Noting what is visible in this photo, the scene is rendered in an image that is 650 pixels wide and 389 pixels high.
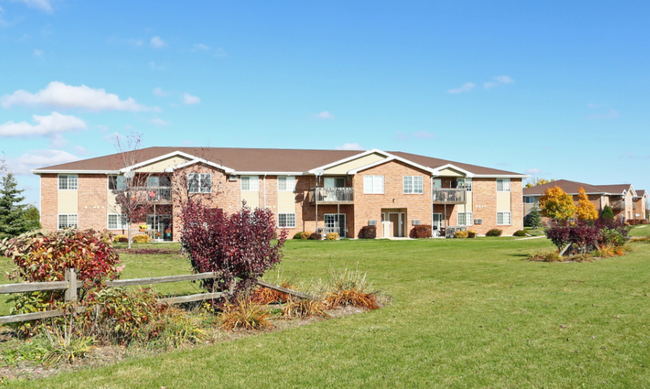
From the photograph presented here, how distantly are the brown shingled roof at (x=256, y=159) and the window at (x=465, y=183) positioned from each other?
4.09ft

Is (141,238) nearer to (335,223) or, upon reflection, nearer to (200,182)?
(200,182)

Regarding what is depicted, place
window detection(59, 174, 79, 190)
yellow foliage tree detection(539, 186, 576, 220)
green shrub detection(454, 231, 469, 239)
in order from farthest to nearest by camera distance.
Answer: yellow foliage tree detection(539, 186, 576, 220)
green shrub detection(454, 231, 469, 239)
window detection(59, 174, 79, 190)

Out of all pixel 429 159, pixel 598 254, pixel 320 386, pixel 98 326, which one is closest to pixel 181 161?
pixel 429 159

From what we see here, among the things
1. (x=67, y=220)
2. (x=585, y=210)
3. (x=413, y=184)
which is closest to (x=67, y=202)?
(x=67, y=220)

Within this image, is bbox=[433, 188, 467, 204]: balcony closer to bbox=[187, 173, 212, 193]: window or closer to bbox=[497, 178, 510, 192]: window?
bbox=[497, 178, 510, 192]: window

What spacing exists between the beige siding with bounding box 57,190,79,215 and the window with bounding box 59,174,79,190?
0.31 metres

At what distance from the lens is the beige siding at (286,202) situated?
42.2m

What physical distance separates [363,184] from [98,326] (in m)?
35.0

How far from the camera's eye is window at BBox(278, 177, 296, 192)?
42344 millimetres

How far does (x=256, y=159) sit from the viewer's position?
45062 mm

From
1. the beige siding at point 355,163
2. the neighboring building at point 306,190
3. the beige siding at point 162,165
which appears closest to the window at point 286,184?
the neighboring building at point 306,190

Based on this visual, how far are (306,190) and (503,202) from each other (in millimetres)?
18996

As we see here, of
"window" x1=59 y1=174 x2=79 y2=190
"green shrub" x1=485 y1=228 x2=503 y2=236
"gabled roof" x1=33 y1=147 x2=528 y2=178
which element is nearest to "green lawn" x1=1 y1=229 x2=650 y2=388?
"gabled roof" x1=33 y1=147 x2=528 y2=178

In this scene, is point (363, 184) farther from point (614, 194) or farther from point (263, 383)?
point (614, 194)
